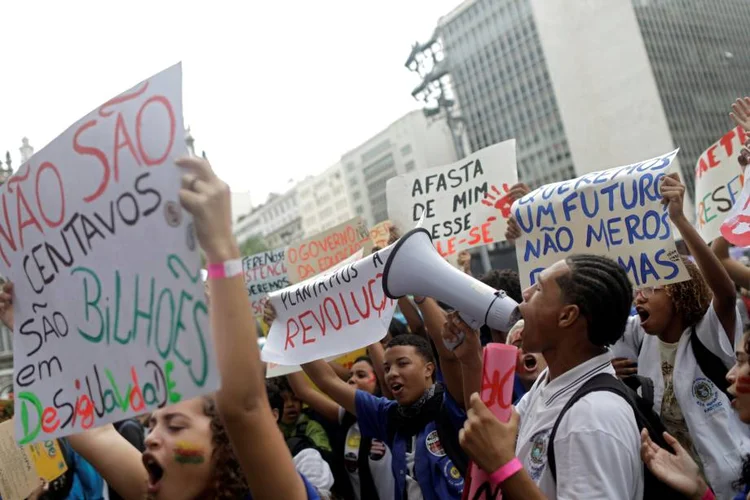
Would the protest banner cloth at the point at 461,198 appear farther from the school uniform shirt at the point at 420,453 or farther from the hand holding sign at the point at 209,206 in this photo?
the hand holding sign at the point at 209,206

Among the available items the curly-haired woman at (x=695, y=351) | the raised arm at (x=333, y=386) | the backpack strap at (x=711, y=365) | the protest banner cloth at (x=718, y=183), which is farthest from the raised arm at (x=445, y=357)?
the protest banner cloth at (x=718, y=183)

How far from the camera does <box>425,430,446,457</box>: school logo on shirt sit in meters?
3.31

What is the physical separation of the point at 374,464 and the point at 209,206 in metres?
2.58

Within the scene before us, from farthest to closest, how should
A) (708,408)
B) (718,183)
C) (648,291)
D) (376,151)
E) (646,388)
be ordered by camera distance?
1. (376,151)
2. (718,183)
3. (648,291)
4. (708,408)
5. (646,388)

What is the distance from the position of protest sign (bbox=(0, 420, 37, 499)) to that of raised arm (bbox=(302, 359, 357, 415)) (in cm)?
144

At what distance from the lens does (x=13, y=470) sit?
3.56 metres

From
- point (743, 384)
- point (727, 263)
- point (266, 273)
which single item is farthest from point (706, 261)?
point (266, 273)

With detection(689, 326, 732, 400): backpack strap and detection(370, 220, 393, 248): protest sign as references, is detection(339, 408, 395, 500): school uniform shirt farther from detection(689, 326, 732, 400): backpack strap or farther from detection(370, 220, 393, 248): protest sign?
detection(370, 220, 393, 248): protest sign

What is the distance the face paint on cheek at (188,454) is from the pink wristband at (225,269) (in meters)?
0.71

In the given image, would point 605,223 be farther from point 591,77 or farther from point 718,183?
point 591,77

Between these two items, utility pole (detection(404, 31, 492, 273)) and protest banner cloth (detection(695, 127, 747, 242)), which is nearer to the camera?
protest banner cloth (detection(695, 127, 747, 242))

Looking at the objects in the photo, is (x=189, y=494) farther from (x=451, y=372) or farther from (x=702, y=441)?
(x=702, y=441)

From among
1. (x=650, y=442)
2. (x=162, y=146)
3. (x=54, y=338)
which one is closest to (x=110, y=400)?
(x=54, y=338)

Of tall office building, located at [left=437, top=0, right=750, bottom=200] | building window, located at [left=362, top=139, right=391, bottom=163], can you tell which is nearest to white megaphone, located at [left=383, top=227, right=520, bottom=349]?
tall office building, located at [left=437, top=0, right=750, bottom=200]
